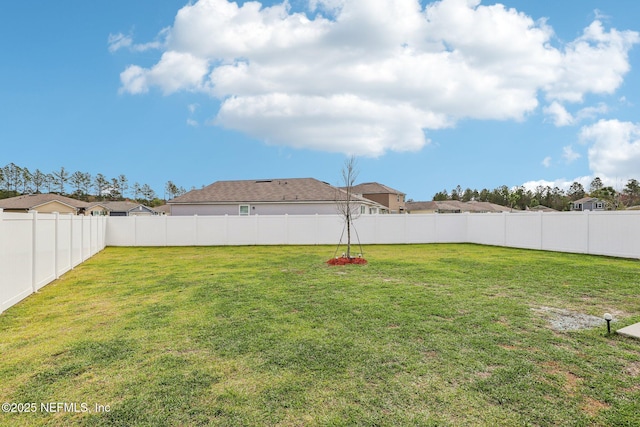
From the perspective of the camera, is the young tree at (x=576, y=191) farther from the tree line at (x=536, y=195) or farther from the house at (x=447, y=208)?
the house at (x=447, y=208)

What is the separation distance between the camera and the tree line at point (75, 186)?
59.4m

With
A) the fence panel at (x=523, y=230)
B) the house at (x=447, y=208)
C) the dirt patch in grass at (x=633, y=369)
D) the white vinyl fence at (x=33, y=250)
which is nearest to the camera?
the dirt patch in grass at (x=633, y=369)

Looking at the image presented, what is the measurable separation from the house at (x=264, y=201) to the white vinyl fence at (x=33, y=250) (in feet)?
41.3

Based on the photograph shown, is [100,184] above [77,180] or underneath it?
underneath

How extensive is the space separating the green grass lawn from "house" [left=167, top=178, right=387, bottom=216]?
51.3 ft

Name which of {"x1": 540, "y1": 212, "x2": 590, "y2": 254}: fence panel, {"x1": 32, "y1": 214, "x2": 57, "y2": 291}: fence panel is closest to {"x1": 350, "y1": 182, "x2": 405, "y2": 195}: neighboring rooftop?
{"x1": 540, "y1": 212, "x2": 590, "y2": 254}: fence panel

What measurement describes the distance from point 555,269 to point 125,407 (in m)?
10.9

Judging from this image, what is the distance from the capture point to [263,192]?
24438 mm

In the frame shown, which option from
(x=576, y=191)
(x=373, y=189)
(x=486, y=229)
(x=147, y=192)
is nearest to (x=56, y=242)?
(x=486, y=229)

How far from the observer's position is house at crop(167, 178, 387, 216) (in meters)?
22.8

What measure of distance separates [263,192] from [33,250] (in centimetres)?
1786

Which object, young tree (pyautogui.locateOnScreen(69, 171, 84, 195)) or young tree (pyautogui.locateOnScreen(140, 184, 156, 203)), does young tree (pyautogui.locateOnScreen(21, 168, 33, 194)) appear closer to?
young tree (pyautogui.locateOnScreen(69, 171, 84, 195))

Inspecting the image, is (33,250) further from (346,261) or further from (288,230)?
(288,230)

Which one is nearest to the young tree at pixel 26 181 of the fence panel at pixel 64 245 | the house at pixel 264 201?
the house at pixel 264 201
